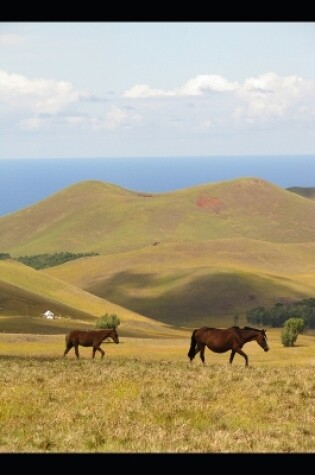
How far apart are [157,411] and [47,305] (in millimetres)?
120331

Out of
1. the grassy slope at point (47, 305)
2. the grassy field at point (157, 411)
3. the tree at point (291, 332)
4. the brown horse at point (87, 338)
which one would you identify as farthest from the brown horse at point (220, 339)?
the grassy slope at point (47, 305)

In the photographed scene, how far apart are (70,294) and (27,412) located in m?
155

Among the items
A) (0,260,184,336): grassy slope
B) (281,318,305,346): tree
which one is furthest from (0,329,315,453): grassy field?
(0,260,184,336): grassy slope

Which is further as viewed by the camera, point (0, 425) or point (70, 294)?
point (70, 294)

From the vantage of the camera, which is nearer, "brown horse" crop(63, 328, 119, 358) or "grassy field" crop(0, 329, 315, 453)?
"grassy field" crop(0, 329, 315, 453)

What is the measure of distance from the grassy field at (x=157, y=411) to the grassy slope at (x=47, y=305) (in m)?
68.4

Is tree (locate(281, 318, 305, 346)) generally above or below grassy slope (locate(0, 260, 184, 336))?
below

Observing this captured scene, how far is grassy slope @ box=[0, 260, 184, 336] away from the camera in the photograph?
105000 mm

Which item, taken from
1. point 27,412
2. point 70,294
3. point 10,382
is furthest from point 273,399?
point 70,294

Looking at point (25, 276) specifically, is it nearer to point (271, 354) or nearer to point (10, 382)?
point (271, 354)

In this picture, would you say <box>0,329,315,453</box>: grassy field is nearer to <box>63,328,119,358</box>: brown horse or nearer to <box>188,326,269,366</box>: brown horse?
<box>188,326,269,366</box>: brown horse

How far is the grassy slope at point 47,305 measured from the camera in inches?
4134

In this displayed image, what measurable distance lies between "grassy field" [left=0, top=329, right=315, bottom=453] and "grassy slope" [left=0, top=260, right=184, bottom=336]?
6843 centimetres
